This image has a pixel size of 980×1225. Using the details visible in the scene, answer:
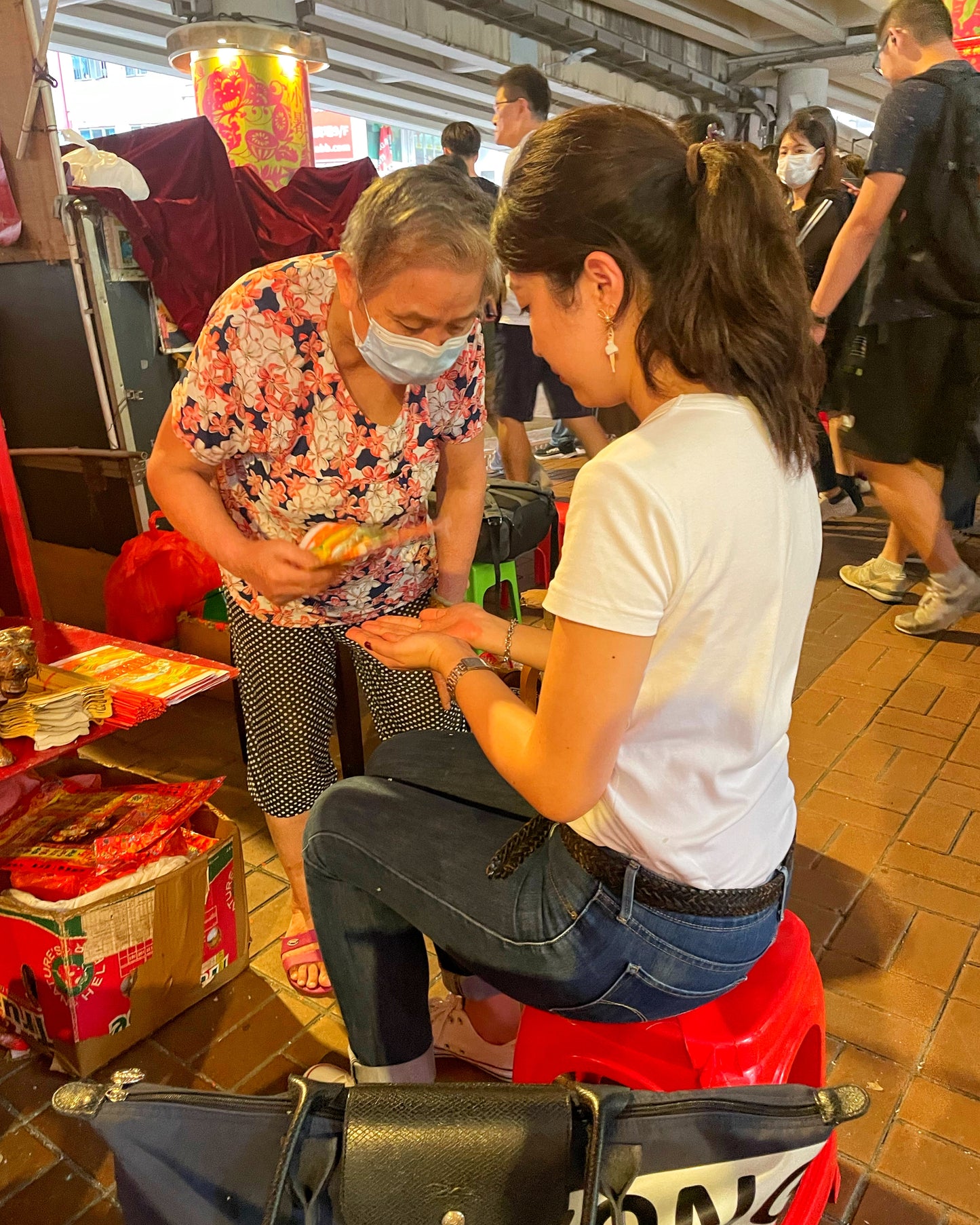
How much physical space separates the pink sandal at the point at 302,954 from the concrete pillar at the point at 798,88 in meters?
14.6

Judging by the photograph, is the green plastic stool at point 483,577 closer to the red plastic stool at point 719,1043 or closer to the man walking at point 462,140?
the red plastic stool at point 719,1043

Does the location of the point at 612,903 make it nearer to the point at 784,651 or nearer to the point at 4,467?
the point at 784,651

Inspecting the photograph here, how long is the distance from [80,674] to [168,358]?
2.39m

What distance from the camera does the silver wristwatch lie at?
1.32 meters

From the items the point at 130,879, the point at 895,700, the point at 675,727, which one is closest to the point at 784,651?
the point at 675,727

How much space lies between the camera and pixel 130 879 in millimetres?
1743

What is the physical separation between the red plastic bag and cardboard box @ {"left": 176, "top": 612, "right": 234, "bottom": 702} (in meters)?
0.04

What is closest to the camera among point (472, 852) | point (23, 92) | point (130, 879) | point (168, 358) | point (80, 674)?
point (472, 852)

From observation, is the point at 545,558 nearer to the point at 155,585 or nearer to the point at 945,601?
the point at 155,585

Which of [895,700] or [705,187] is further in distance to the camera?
[895,700]

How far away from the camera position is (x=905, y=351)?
3.71 metres

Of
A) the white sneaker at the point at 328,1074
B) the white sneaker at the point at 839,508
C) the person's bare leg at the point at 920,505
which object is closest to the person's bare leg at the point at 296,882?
the white sneaker at the point at 328,1074

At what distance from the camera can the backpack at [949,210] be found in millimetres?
3285

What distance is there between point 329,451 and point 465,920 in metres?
0.93
